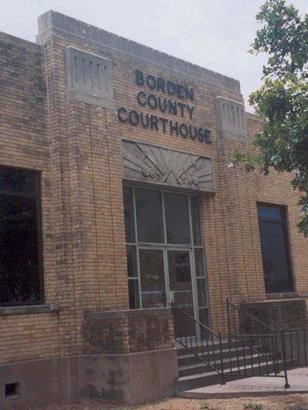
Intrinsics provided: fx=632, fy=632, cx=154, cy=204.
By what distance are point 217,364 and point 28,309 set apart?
390 centimetres

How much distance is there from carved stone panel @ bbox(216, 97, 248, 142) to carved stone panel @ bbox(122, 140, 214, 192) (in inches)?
40.0

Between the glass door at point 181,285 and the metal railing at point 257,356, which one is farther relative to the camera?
the glass door at point 181,285

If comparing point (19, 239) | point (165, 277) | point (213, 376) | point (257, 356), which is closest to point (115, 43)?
point (19, 239)

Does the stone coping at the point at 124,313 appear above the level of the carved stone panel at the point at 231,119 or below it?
→ below

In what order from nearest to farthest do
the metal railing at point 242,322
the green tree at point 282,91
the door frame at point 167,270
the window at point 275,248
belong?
the green tree at point 282,91, the door frame at point 167,270, the metal railing at point 242,322, the window at point 275,248

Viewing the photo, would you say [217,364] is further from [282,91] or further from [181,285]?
[282,91]

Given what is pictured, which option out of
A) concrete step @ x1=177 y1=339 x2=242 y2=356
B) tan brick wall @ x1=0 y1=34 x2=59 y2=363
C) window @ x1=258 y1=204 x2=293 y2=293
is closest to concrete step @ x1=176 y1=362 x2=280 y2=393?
concrete step @ x1=177 y1=339 x2=242 y2=356

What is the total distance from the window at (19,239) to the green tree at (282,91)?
13.3 ft

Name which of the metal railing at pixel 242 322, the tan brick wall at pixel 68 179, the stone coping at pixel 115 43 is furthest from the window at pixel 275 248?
the tan brick wall at pixel 68 179

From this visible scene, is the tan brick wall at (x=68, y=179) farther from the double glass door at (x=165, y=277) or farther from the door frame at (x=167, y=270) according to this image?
the door frame at (x=167, y=270)

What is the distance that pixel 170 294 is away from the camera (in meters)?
13.7

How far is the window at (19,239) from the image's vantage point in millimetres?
10797

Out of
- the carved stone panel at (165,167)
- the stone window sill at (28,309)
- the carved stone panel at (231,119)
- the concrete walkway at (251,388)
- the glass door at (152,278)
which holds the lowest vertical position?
the concrete walkway at (251,388)

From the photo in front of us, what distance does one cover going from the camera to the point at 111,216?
12.1m
